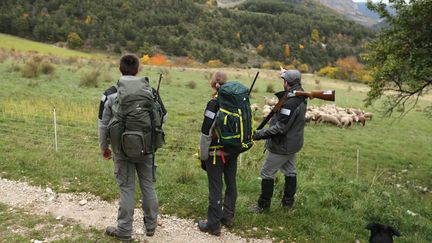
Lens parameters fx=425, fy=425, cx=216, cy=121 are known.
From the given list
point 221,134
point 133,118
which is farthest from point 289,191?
point 133,118

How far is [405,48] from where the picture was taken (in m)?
12.6

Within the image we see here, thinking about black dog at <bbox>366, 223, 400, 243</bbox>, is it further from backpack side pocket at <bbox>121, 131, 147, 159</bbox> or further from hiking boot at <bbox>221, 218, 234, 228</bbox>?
backpack side pocket at <bbox>121, 131, 147, 159</bbox>

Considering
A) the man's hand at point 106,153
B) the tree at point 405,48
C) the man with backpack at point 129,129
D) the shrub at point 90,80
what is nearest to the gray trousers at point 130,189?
the man with backpack at point 129,129

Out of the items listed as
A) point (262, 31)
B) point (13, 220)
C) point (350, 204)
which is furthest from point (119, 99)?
point (262, 31)

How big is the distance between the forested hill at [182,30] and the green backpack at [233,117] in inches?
3098

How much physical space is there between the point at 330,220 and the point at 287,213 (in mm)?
729

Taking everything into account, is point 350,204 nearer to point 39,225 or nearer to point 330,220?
point 330,220

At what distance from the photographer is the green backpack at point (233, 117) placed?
5430mm

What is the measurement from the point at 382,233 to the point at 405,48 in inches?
346

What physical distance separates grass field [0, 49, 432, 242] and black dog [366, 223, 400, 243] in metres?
0.86

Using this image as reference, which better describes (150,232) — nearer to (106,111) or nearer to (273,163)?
(106,111)

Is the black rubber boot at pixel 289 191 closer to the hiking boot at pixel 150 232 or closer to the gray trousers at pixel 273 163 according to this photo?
the gray trousers at pixel 273 163

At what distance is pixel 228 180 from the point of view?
6.03m

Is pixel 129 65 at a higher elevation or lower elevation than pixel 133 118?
higher
